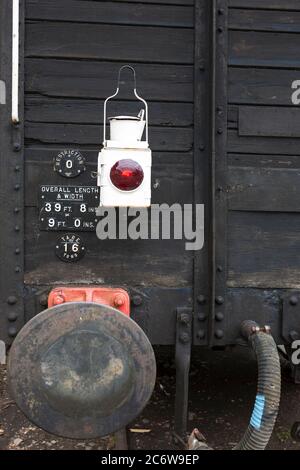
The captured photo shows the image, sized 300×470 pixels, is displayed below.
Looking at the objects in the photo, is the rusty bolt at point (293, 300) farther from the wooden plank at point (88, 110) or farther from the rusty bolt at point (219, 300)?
the wooden plank at point (88, 110)

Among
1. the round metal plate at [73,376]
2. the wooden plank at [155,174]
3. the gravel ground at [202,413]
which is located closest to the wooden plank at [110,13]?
the wooden plank at [155,174]

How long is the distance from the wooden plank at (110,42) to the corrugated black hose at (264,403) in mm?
1472

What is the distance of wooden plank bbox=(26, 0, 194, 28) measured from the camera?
2.72 meters

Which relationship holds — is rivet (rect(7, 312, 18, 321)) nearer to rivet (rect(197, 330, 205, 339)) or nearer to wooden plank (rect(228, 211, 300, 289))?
rivet (rect(197, 330, 205, 339))

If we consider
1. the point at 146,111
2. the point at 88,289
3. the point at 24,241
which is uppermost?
the point at 146,111

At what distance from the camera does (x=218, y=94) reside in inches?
108

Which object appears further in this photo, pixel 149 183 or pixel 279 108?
pixel 279 108

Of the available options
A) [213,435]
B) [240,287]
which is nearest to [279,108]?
[240,287]

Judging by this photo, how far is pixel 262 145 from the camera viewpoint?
9.28 ft

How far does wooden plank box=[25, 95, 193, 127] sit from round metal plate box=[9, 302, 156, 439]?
0.98m

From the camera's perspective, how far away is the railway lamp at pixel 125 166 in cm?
252

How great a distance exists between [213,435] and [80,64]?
237 cm
